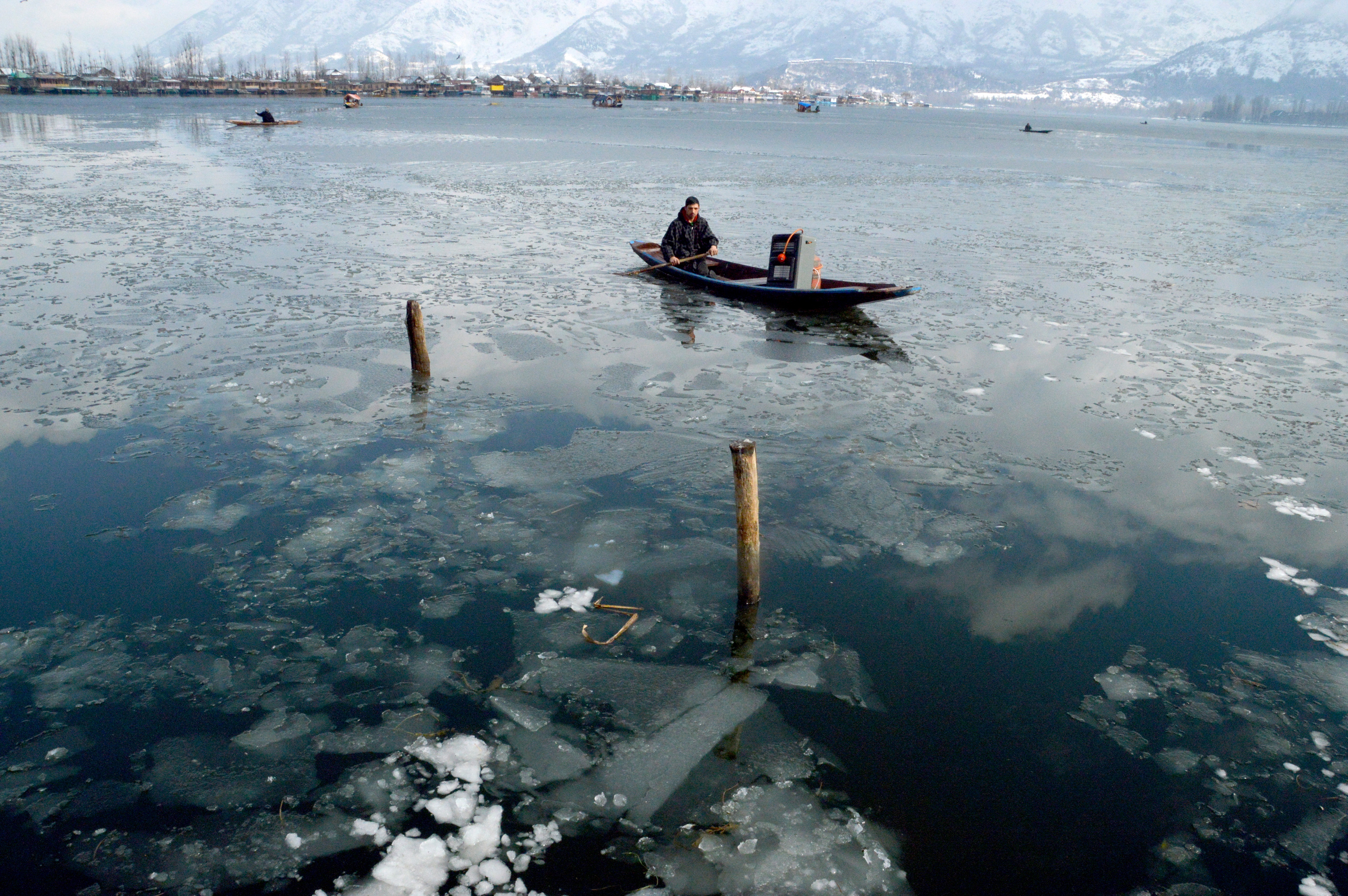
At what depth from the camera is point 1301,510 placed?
30.0 ft

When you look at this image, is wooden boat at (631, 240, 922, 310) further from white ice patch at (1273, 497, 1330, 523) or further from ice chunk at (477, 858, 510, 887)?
ice chunk at (477, 858, 510, 887)

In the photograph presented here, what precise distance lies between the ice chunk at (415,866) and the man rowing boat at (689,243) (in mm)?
15010

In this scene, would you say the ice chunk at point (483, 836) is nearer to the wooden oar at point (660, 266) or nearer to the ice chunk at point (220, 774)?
the ice chunk at point (220, 774)

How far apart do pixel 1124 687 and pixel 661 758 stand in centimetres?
345

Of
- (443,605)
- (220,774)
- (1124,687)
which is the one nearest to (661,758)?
(443,605)

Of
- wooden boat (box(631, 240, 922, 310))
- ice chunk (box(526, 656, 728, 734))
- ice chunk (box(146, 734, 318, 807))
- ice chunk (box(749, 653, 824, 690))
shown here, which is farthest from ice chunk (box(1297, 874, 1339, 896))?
wooden boat (box(631, 240, 922, 310))

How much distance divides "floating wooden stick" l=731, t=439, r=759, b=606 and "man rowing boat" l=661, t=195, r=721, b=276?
1238 cm

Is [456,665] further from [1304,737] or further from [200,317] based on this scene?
[200,317]

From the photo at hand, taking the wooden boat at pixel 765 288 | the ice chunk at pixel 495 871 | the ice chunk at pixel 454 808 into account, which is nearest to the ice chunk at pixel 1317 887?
the ice chunk at pixel 495 871

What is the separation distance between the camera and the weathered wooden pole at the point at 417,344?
40.1 ft

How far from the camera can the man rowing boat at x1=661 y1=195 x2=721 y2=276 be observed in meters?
18.8

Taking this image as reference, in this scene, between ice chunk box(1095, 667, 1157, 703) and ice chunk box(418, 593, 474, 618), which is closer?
ice chunk box(1095, 667, 1157, 703)

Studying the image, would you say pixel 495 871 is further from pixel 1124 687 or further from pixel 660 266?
pixel 660 266

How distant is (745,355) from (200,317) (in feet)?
29.8
